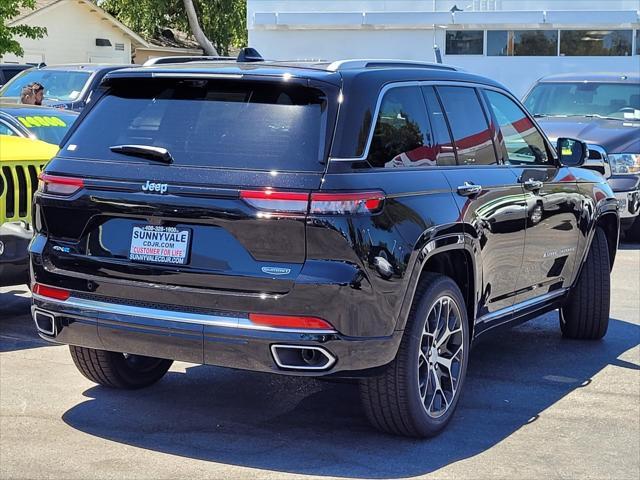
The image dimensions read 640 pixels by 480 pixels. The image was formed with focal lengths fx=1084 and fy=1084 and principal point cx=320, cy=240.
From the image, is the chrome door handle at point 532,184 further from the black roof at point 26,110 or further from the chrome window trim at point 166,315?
the black roof at point 26,110

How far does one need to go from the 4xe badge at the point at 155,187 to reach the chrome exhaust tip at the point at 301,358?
89 centimetres

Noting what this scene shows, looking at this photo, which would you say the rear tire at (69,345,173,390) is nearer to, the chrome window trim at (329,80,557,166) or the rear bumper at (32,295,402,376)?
the rear bumper at (32,295,402,376)

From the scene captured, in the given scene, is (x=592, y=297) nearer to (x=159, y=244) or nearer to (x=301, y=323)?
(x=301, y=323)

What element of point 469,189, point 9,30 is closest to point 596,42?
point 9,30

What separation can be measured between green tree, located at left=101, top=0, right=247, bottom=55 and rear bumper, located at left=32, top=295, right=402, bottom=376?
42.3 m

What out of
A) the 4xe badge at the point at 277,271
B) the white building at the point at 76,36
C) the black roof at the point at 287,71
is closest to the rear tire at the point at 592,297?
the black roof at the point at 287,71

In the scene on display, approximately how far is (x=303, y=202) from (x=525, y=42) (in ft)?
81.1

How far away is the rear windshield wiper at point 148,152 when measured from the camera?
5.07 m

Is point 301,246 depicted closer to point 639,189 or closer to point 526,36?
point 639,189

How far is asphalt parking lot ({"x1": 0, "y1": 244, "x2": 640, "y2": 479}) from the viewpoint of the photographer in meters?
5.03

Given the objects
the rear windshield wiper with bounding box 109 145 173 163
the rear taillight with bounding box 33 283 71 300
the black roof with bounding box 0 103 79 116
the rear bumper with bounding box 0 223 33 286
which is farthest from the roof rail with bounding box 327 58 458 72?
the black roof with bounding box 0 103 79 116

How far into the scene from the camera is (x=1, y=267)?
7.25 m

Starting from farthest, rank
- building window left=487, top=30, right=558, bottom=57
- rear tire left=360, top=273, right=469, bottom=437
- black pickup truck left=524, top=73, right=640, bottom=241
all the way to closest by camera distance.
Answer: building window left=487, top=30, right=558, bottom=57, black pickup truck left=524, top=73, right=640, bottom=241, rear tire left=360, top=273, right=469, bottom=437

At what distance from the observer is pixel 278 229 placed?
15.6 feet
